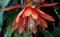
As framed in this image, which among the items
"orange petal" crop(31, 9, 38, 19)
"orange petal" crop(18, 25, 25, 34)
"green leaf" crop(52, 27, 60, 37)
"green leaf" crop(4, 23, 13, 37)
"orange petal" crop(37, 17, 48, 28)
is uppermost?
"orange petal" crop(31, 9, 38, 19)

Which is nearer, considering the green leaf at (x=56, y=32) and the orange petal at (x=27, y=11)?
the orange petal at (x=27, y=11)

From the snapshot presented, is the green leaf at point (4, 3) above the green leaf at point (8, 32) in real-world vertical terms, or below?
above

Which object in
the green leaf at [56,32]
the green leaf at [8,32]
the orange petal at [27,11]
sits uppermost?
the orange petal at [27,11]

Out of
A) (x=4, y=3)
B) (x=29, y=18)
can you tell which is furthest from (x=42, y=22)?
→ (x=4, y=3)

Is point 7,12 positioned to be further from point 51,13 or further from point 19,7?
point 51,13

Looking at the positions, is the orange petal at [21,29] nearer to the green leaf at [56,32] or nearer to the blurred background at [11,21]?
the blurred background at [11,21]

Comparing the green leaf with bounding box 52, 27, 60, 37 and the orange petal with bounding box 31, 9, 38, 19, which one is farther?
the green leaf with bounding box 52, 27, 60, 37

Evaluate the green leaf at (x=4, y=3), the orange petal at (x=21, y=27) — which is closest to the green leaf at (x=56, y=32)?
the orange petal at (x=21, y=27)

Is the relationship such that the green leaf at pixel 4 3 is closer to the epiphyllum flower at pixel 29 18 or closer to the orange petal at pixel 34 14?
the epiphyllum flower at pixel 29 18

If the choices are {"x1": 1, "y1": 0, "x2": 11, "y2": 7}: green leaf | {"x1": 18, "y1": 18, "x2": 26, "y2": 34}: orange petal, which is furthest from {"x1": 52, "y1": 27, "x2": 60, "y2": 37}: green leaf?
{"x1": 1, "y1": 0, "x2": 11, "y2": 7}: green leaf

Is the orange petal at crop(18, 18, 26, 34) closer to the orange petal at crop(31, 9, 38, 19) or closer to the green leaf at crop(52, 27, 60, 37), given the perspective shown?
the orange petal at crop(31, 9, 38, 19)

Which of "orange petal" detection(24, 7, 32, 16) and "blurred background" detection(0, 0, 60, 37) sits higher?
"orange petal" detection(24, 7, 32, 16)
